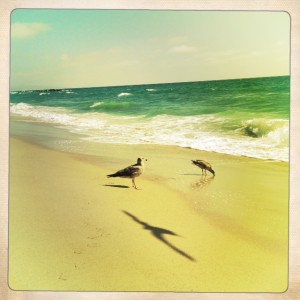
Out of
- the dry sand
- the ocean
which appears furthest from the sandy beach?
the ocean

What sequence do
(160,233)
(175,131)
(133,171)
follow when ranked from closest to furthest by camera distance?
(160,233), (133,171), (175,131)

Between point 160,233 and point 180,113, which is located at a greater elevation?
point 180,113

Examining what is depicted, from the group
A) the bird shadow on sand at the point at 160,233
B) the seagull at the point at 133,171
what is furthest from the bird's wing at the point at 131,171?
the bird shadow on sand at the point at 160,233

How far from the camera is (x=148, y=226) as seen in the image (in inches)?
74.9

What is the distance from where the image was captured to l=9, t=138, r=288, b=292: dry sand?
184 cm

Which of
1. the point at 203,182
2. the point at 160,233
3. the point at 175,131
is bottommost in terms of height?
the point at 160,233

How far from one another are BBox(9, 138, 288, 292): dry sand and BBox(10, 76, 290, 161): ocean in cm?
13

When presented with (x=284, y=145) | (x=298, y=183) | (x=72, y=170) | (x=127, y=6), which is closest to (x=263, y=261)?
(x=298, y=183)

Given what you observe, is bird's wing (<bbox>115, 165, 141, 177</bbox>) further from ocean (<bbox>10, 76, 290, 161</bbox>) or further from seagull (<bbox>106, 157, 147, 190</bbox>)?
ocean (<bbox>10, 76, 290, 161</bbox>)

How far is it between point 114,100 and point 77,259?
922 millimetres

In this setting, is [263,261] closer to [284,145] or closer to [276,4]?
[284,145]

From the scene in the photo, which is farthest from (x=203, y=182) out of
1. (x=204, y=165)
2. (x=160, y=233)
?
(x=160, y=233)

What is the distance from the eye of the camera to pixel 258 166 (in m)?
2.04

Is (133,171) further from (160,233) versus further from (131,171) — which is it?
(160,233)
